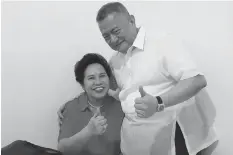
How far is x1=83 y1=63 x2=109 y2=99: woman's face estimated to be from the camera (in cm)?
117

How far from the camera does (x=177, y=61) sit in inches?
35.6

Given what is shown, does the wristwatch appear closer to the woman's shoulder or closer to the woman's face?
the woman's face

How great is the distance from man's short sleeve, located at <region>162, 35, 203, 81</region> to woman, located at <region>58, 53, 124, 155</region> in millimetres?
318

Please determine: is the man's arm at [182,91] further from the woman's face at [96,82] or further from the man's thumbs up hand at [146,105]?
the woman's face at [96,82]

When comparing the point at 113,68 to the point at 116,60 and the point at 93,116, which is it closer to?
the point at 116,60

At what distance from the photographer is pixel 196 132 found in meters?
1.03

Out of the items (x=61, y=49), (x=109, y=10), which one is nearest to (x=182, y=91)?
(x=109, y=10)

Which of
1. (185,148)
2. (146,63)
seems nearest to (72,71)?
(146,63)

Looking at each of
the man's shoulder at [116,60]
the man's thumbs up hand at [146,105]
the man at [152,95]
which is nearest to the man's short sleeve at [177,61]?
the man at [152,95]

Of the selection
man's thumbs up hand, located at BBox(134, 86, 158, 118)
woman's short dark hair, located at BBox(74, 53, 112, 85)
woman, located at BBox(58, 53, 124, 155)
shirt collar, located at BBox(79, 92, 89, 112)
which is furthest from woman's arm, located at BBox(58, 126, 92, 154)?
man's thumbs up hand, located at BBox(134, 86, 158, 118)

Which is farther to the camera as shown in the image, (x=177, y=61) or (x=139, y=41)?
(x=139, y=41)

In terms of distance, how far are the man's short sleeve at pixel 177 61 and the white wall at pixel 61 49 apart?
0.33 meters

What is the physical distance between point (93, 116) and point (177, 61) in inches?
15.9

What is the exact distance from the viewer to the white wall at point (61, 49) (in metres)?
1.24
